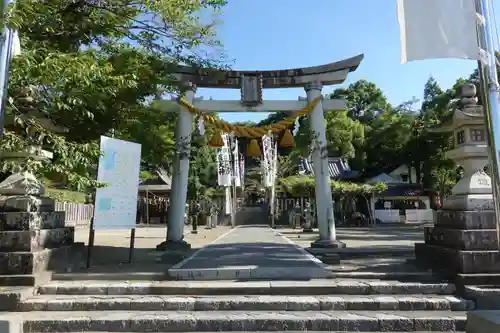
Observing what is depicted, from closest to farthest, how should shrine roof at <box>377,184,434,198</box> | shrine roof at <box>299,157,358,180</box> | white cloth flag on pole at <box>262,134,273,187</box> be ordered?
white cloth flag on pole at <box>262,134,273,187</box>, shrine roof at <box>377,184,434,198</box>, shrine roof at <box>299,157,358,180</box>

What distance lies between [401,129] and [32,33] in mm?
32460

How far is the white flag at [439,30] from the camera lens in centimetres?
442

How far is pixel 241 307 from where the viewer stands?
6.31 metres

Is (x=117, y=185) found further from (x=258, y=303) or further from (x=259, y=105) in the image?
(x=259, y=105)

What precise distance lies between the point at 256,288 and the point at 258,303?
0.52 m

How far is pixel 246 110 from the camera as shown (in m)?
12.3

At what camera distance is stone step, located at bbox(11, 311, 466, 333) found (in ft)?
18.5

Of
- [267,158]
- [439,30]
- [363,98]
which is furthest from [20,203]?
[363,98]

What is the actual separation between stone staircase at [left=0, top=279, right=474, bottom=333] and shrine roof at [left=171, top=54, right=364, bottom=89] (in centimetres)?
654

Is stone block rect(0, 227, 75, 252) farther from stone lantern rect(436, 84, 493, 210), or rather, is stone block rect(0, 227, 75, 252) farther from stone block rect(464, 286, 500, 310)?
stone lantern rect(436, 84, 493, 210)

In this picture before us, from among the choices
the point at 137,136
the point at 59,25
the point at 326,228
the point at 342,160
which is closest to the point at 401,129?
the point at 342,160

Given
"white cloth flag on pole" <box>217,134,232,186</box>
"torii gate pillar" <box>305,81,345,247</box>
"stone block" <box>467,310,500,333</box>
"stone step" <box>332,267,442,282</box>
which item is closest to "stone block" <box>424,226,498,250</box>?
"stone step" <box>332,267,442,282</box>

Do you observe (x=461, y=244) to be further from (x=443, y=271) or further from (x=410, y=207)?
(x=410, y=207)

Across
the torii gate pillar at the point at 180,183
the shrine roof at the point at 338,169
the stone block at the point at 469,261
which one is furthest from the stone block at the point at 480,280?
the shrine roof at the point at 338,169
